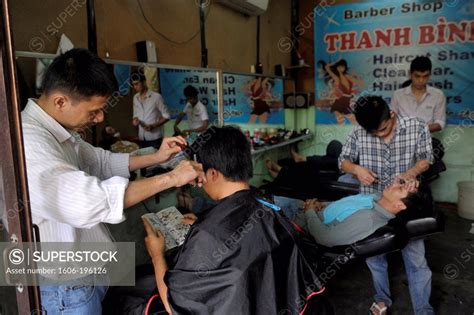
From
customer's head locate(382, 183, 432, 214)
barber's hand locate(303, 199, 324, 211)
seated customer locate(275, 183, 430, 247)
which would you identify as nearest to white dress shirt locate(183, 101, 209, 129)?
barber's hand locate(303, 199, 324, 211)

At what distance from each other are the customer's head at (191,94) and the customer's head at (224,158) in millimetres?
1623

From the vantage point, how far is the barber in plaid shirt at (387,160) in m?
2.02

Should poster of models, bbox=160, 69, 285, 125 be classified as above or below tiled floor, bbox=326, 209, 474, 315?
above

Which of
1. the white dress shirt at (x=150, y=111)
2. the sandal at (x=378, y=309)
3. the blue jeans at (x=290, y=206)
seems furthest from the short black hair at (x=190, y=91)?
the sandal at (x=378, y=309)

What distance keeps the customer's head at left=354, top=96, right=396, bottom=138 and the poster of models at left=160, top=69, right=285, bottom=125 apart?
1319mm

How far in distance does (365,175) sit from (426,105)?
68.8 inches

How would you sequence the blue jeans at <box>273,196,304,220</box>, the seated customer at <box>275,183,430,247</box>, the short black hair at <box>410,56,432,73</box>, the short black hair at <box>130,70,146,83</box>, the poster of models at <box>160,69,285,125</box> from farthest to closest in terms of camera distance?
1. the short black hair at <box>410,56,432,73</box>
2. the poster of models at <box>160,69,285,125</box>
3. the blue jeans at <box>273,196,304,220</box>
4. the short black hair at <box>130,70,146,83</box>
5. the seated customer at <box>275,183,430,247</box>

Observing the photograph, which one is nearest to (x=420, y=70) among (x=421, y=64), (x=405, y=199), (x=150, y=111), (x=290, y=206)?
(x=421, y=64)

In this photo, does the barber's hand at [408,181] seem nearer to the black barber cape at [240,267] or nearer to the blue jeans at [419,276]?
the blue jeans at [419,276]

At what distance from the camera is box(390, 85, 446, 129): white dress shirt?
3492mm

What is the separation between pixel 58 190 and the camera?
95cm

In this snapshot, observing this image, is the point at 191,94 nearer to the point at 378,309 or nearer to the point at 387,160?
the point at 387,160

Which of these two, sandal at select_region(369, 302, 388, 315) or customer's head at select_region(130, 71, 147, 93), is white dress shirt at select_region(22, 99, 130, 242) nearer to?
customer's head at select_region(130, 71, 147, 93)

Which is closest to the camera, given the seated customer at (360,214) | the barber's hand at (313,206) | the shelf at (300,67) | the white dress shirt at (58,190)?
the white dress shirt at (58,190)
